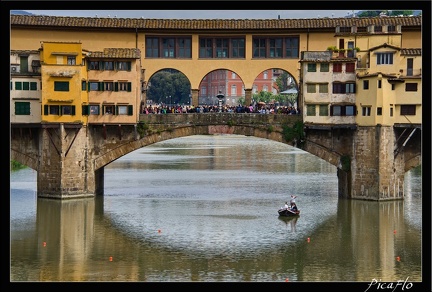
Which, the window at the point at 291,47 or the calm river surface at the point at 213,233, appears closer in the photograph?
the calm river surface at the point at 213,233

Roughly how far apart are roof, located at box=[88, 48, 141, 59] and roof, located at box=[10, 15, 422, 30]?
9.15ft

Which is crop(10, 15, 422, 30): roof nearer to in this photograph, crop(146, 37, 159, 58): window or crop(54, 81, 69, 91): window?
crop(146, 37, 159, 58): window

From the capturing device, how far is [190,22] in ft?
191

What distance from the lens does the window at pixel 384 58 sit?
54562 millimetres

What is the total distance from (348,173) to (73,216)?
15.6m

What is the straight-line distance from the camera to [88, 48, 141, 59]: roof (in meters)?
55.0

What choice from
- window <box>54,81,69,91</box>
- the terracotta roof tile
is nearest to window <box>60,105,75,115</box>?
window <box>54,81,69,91</box>

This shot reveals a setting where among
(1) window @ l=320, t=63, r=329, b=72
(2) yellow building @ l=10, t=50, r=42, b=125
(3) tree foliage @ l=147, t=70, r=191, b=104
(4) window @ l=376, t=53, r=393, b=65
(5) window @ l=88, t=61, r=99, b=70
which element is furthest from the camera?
(3) tree foliage @ l=147, t=70, r=191, b=104

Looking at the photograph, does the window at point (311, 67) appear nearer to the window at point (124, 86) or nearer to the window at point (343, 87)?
the window at point (343, 87)

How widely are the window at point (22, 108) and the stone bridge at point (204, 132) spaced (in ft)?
2.54

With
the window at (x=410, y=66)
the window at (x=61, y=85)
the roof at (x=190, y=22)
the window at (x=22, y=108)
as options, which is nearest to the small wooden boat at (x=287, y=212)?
the window at (x=410, y=66)

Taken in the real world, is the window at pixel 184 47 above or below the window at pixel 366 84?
above
